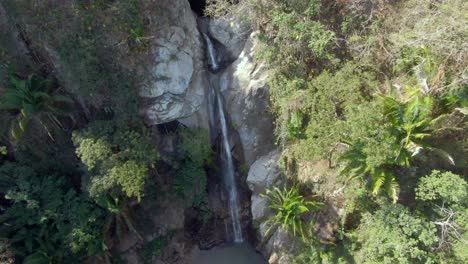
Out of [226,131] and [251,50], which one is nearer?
[251,50]

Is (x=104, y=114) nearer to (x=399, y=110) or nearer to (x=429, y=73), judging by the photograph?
(x=399, y=110)

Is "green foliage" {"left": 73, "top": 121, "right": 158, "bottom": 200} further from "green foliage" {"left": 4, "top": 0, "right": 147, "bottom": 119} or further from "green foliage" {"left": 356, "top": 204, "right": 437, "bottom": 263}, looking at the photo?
"green foliage" {"left": 356, "top": 204, "right": 437, "bottom": 263}

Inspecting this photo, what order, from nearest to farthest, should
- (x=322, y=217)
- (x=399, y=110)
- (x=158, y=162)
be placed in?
(x=399, y=110)
(x=322, y=217)
(x=158, y=162)

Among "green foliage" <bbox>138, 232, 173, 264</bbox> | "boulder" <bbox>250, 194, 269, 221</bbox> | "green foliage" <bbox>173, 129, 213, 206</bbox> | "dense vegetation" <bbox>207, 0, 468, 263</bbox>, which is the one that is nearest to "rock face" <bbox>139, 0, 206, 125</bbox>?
"green foliage" <bbox>173, 129, 213, 206</bbox>

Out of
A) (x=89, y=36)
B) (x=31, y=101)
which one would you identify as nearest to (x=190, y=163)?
(x=89, y=36)

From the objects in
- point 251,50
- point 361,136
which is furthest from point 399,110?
point 251,50

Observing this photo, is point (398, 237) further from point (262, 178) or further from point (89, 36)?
point (89, 36)
